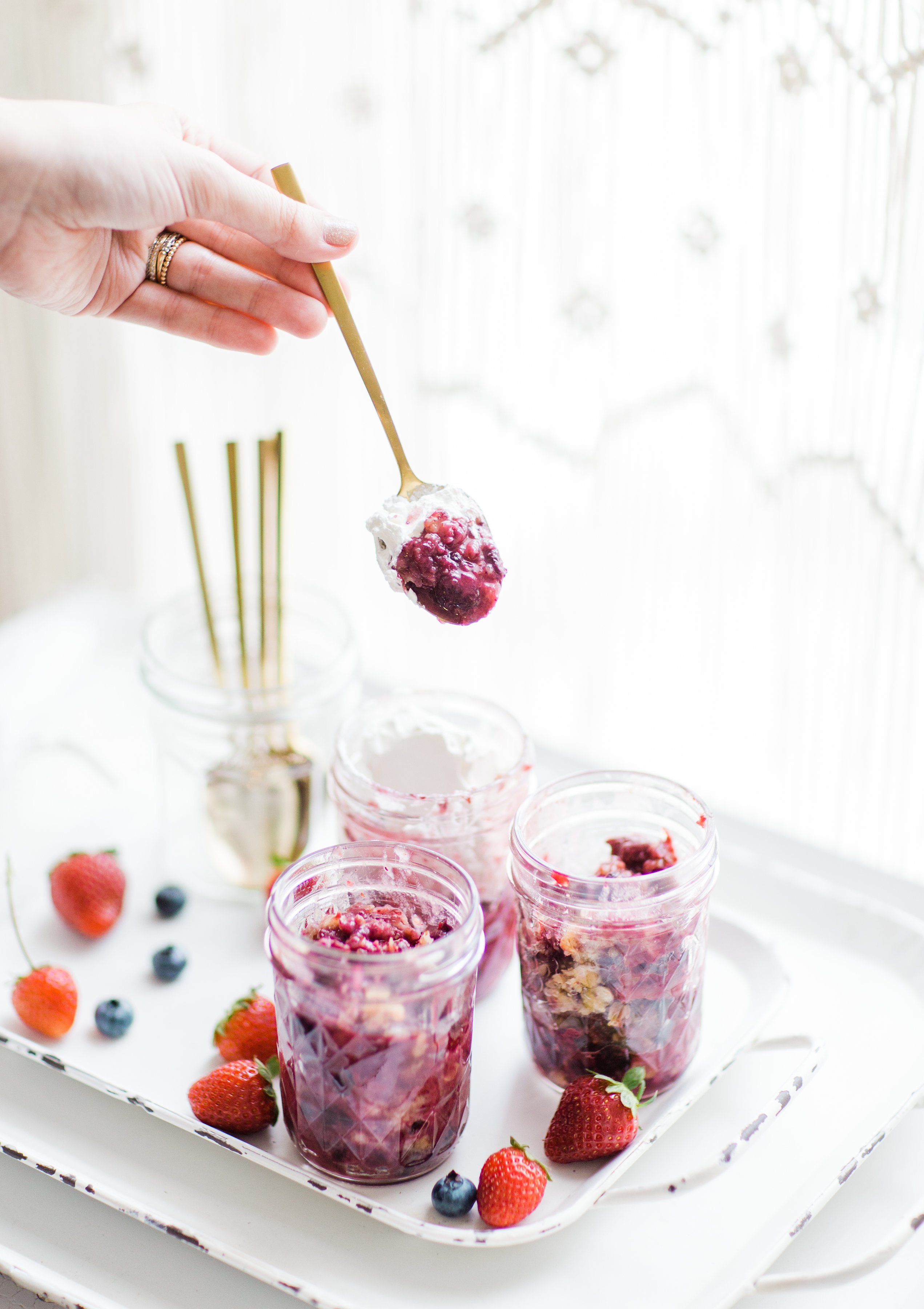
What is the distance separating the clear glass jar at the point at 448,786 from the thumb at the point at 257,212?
48 cm

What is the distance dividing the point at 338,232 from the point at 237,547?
38 cm

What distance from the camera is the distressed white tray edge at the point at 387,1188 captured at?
3.26ft

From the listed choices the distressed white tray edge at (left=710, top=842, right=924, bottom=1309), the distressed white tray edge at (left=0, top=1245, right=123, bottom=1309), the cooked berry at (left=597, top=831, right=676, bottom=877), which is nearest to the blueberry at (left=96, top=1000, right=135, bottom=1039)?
the distressed white tray edge at (left=0, top=1245, right=123, bottom=1309)

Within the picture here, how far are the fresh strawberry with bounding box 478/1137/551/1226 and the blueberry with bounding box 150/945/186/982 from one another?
43 centimetres

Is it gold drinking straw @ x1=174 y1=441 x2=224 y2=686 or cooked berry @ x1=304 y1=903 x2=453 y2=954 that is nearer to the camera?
cooked berry @ x1=304 y1=903 x2=453 y2=954

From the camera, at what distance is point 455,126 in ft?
5.02

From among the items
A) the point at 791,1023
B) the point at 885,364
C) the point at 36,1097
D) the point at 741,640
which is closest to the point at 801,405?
the point at 885,364

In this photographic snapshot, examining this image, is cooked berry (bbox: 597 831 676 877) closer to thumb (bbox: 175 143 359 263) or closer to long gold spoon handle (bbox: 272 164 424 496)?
long gold spoon handle (bbox: 272 164 424 496)

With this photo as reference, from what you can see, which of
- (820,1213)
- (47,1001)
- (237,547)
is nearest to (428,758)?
(237,547)

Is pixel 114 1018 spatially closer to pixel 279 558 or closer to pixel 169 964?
pixel 169 964

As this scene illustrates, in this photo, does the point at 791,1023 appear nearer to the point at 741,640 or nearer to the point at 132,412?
the point at 741,640

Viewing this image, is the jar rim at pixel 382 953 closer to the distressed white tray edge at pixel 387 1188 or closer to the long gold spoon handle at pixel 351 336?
the distressed white tray edge at pixel 387 1188

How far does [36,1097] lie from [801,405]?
1116 millimetres

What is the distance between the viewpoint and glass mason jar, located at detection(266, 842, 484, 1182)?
3.22 ft
